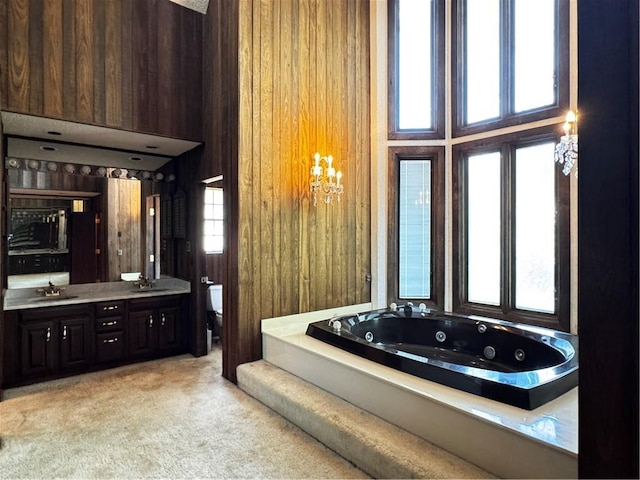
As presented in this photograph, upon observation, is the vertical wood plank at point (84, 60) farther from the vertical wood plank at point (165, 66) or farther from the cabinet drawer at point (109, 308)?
the cabinet drawer at point (109, 308)

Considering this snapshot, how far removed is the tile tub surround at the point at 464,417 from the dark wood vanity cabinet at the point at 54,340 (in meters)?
2.43

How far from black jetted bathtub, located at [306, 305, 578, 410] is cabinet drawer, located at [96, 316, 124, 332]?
84.7 inches

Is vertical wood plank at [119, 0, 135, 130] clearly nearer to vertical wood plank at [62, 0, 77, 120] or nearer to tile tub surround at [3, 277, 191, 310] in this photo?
vertical wood plank at [62, 0, 77, 120]

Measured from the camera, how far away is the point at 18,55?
3062mm

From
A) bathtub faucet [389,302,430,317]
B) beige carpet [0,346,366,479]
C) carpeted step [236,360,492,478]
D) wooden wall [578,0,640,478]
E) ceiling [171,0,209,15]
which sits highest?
ceiling [171,0,209,15]

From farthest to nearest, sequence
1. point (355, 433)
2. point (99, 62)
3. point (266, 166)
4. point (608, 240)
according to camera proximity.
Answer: point (266, 166) < point (99, 62) < point (355, 433) < point (608, 240)

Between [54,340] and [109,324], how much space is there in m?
0.49

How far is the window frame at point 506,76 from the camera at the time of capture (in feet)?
11.3

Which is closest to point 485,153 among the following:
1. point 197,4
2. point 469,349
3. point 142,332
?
point 469,349

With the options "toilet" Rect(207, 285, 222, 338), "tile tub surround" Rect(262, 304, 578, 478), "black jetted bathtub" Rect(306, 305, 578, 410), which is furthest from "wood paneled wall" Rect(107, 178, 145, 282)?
"tile tub surround" Rect(262, 304, 578, 478)

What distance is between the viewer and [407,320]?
12.7ft

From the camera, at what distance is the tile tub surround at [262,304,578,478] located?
1.68 metres

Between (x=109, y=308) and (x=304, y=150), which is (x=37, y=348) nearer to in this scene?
(x=109, y=308)

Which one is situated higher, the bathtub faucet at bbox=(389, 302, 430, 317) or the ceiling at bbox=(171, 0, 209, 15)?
the ceiling at bbox=(171, 0, 209, 15)
